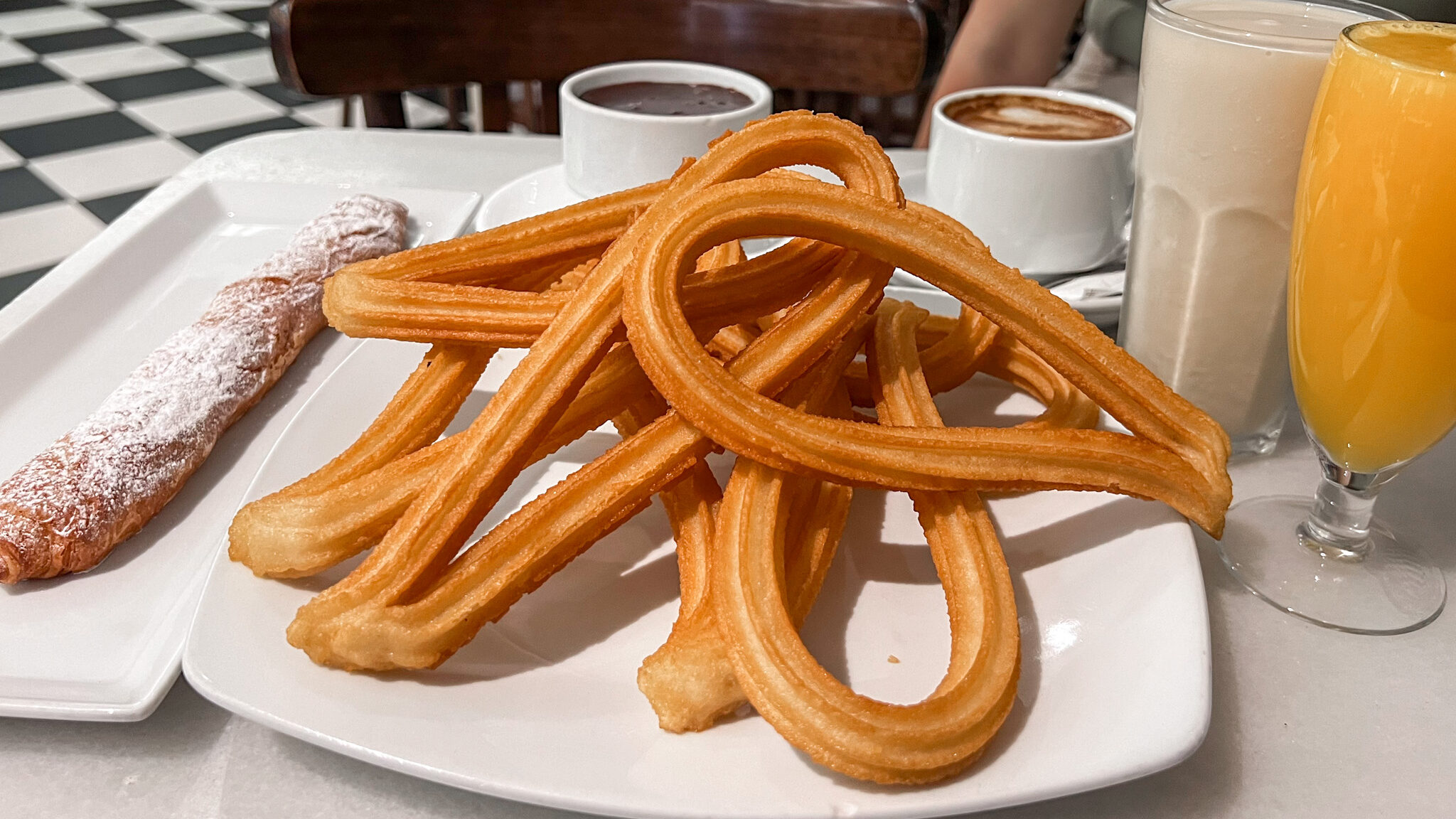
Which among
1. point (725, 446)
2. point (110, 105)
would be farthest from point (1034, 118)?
point (110, 105)

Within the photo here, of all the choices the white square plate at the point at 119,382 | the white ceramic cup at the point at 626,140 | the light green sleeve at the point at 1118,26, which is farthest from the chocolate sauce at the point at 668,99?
the light green sleeve at the point at 1118,26

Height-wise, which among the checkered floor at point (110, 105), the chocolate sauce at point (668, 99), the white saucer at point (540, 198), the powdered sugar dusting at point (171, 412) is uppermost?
the chocolate sauce at point (668, 99)

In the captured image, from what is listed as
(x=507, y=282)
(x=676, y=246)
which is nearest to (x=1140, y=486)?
(x=676, y=246)

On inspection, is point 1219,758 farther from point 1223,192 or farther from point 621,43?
point 621,43

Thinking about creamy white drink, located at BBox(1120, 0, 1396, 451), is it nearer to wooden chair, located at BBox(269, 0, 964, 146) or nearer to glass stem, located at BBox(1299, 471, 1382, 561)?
glass stem, located at BBox(1299, 471, 1382, 561)

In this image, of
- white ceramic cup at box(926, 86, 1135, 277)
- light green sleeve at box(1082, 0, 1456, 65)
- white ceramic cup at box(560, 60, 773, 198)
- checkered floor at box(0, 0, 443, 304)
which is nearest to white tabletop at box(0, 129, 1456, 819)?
white ceramic cup at box(926, 86, 1135, 277)

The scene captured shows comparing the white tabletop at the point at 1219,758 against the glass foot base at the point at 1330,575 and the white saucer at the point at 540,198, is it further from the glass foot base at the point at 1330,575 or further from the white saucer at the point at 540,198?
the white saucer at the point at 540,198
